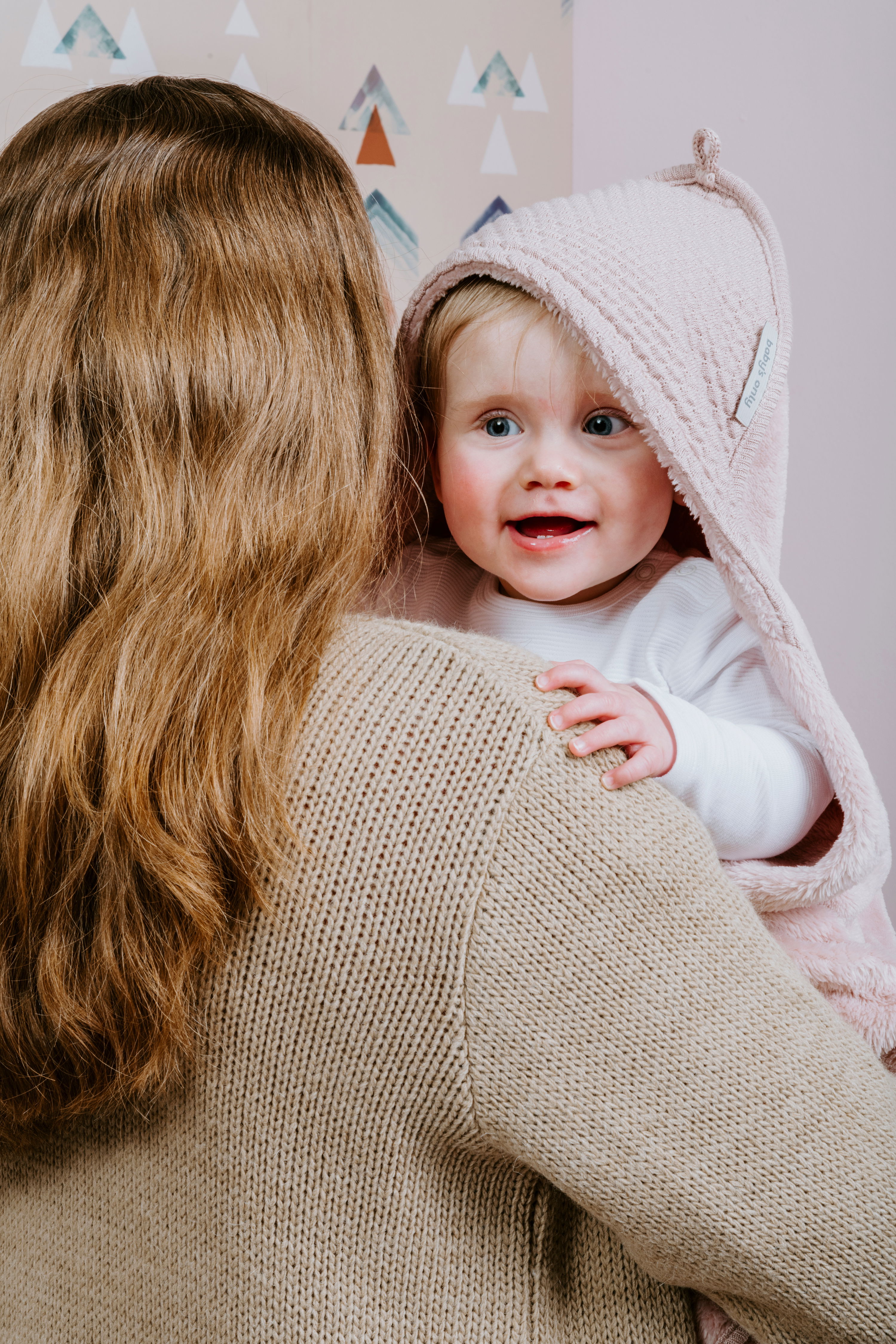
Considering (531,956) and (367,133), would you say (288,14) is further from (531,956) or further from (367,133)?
(531,956)

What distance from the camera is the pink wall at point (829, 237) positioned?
1.29 meters

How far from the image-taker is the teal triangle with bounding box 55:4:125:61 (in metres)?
1.24

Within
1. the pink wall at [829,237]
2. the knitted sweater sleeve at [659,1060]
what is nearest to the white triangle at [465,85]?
the pink wall at [829,237]

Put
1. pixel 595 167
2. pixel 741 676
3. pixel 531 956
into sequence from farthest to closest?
pixel 595 167, pixel 741 676, pixel 531 956

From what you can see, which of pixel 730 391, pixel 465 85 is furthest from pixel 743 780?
pixel 465 85

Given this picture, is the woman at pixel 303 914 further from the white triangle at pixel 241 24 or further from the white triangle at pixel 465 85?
the white triangle at pixel 465 85

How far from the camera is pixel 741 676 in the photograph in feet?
3.28

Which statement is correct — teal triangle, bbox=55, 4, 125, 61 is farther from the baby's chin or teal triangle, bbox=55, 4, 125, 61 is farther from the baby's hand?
the baby's hand

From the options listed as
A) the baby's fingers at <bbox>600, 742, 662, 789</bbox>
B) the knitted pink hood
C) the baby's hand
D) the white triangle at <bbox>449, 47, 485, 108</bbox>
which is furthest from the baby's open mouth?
the white triangle at <bbox>449, 47, 485, 108</bbox>

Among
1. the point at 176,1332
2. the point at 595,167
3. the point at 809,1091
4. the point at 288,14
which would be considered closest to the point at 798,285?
the point at 595,167

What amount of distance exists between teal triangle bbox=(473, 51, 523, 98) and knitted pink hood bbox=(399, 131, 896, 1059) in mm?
710

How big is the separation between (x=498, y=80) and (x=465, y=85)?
0.07 m

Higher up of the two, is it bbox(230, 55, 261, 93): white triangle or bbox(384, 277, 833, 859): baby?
bbox(230, 55, 261, 93): white triangle

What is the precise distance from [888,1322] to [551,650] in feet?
2.08
